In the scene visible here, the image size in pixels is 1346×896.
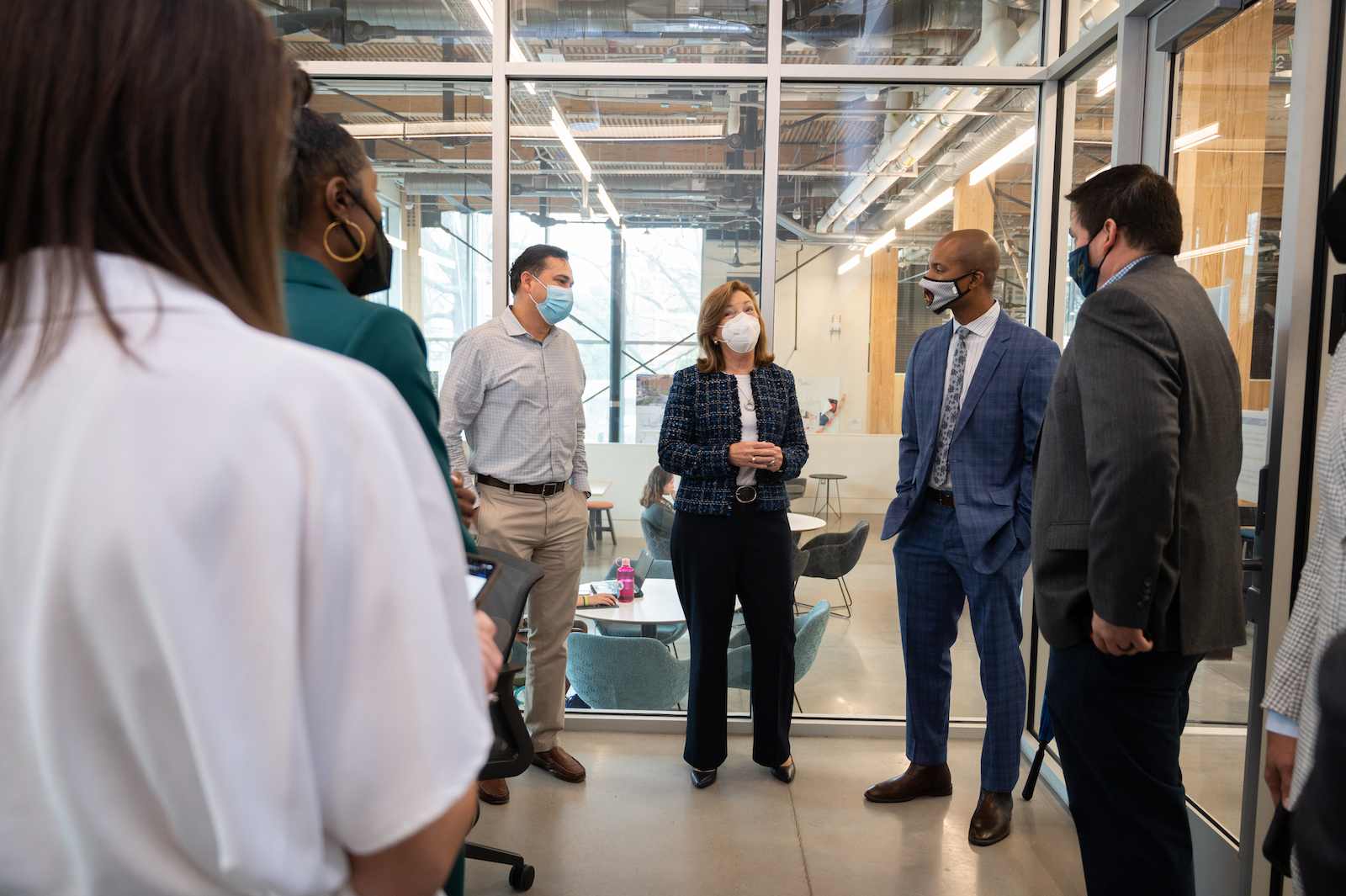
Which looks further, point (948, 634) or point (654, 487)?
point (654, 487)

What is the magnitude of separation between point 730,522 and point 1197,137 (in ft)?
6.45

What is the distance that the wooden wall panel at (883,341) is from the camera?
12.1 feet

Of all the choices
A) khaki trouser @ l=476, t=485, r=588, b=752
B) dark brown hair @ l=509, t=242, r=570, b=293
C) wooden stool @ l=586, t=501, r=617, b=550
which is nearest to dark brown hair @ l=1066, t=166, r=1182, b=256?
dark brown hair @ l=509, t=242, r=570, b=293

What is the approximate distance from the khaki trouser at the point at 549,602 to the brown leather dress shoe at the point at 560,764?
0.10 feet

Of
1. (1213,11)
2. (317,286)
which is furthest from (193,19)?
(1213,11)

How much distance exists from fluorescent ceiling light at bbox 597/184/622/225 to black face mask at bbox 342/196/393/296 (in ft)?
8.11

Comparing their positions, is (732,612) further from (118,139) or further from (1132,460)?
(118,139)

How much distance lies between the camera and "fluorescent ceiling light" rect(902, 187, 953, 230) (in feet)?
12.0

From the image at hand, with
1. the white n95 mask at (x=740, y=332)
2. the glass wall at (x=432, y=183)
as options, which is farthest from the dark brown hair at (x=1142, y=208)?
the glass wall at (x=432, y=183)

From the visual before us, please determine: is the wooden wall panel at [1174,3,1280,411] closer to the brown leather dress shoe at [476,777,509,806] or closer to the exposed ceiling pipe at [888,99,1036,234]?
the exposed ceiling pipe at [888,99,1036,234]

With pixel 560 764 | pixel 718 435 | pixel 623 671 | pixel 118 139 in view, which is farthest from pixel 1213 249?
pixel 560 764

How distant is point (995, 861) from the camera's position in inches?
107

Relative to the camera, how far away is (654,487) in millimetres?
3871

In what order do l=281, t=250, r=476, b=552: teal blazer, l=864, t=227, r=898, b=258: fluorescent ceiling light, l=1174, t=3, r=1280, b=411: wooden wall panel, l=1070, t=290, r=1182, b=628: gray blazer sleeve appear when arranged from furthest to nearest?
1. l=864, t=227, r=898, b=258: fluorescent ceiling light
2. l=1174, t=3, r=1280, b=411: wooden wall panel
3. l=1070, t=290, r=1182, b=628: gray blazer sleeve
4. l=281, t=250, r=476, b=552: teal blazer
